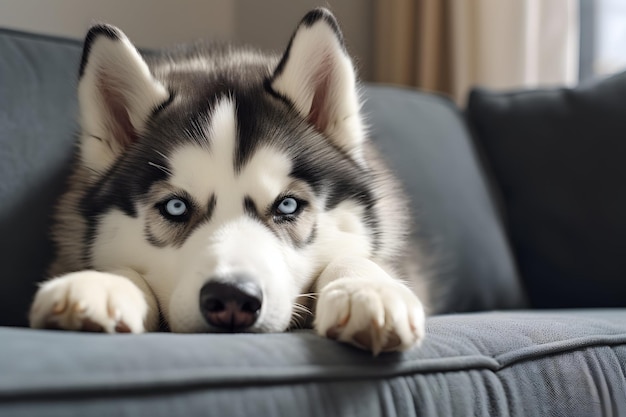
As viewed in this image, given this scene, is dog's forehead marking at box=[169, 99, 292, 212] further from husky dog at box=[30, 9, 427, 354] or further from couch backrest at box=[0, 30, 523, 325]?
couch backrest at box=[0, 30, 523, 325]

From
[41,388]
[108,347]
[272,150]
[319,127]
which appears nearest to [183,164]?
[272,150]

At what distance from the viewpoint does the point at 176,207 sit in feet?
4.33

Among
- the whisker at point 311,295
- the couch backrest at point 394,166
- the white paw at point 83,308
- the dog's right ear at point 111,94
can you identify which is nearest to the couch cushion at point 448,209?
the couch backrest at point 394,166

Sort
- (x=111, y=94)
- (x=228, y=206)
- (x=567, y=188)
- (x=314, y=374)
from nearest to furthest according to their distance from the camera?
(x=314, y=374)
(x=228, y=206)
(x=111, y=94)
(x=567, y=188)

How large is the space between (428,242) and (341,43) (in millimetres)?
851

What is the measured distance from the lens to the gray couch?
857mm

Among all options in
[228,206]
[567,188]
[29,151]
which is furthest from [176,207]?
[567,188]

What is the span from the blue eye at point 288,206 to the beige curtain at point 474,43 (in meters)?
2.02

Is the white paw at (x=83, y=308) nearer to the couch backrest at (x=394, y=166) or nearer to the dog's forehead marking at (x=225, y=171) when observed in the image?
the dog's forehead marking at (x=225, y=171)

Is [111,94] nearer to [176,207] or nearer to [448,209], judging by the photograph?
[176,207]

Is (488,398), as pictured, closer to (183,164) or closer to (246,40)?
(183,164)

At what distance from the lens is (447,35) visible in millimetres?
3420

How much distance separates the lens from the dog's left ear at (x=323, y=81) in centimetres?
145

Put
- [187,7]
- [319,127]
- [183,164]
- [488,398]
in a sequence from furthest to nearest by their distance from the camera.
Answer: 1. [187,7]
2. [319,127]
3. [183,164]
4. [488,398]
